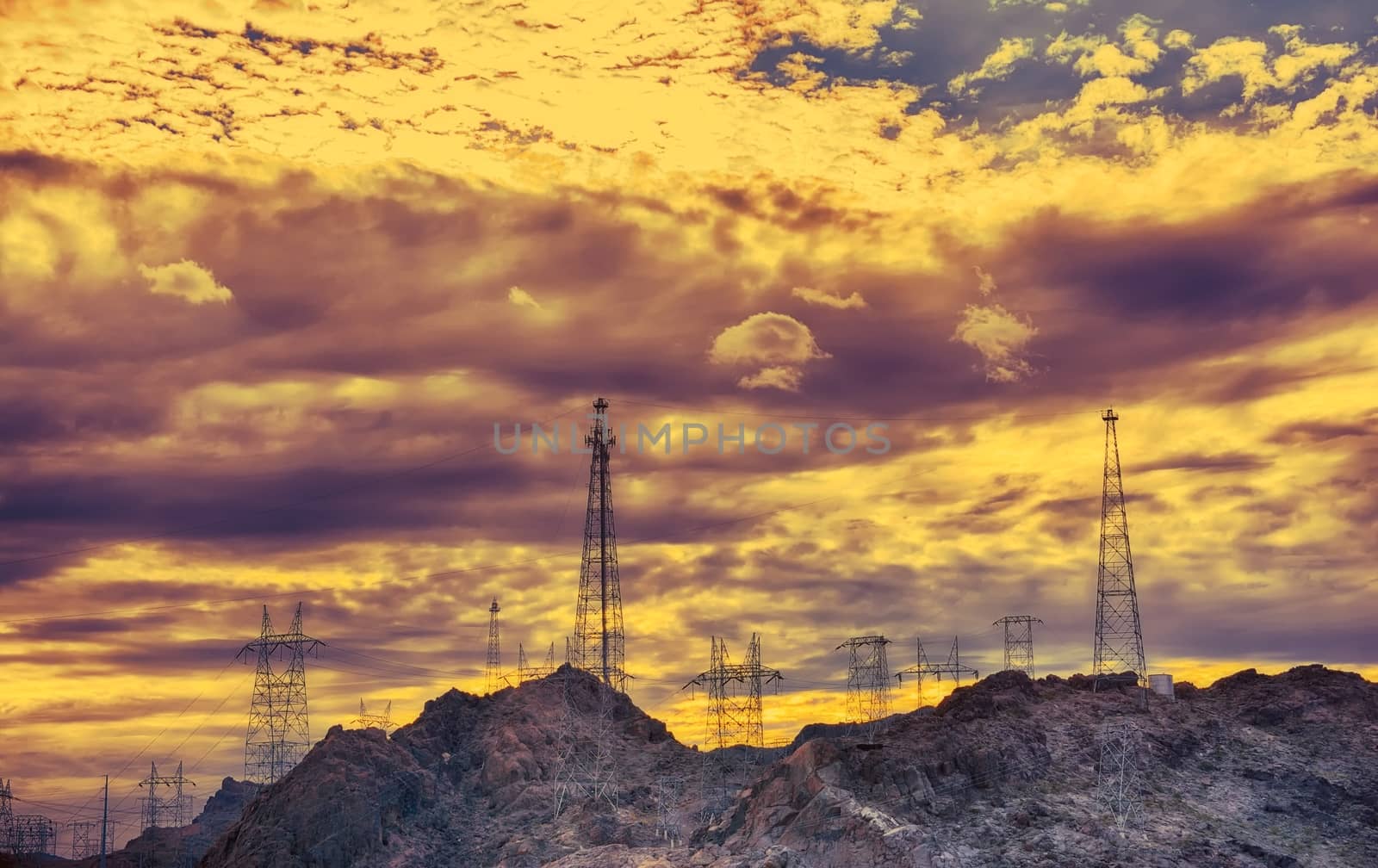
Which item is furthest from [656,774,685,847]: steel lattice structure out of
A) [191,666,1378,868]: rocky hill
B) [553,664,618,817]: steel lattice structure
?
[553,664,618,817]: steel lattice structure

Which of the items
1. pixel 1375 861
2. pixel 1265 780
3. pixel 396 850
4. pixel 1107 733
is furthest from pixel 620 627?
pixel 1375 861

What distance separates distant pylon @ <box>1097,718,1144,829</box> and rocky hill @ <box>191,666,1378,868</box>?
1.26 metres

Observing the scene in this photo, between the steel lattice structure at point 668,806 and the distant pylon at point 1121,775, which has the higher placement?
the distant pylon at point 1121,775

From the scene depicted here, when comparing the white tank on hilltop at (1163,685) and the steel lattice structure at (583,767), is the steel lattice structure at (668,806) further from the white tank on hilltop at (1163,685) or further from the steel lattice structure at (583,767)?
the white tank on hilltop at (1163,685)

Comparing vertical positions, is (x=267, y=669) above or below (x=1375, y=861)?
above

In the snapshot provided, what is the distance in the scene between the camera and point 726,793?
18400 centimetres

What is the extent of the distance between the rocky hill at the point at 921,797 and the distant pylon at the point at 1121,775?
126cm

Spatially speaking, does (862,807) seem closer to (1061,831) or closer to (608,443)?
(1061,831)

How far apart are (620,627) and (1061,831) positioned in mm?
70225

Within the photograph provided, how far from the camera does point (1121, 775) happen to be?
144 meters

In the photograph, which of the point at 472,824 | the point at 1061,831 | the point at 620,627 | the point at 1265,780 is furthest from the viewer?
the point at 620,627

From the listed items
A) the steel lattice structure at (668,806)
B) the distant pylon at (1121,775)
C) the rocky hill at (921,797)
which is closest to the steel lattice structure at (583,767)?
the rocky hill at (921,797)

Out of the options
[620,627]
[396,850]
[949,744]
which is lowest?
[396,850]

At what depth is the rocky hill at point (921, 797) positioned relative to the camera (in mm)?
144375
